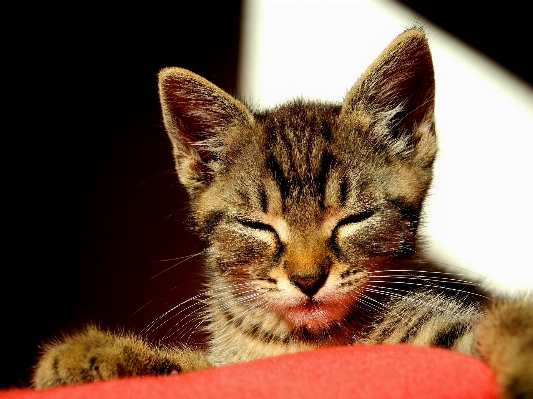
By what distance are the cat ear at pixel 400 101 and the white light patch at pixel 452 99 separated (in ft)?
1.65

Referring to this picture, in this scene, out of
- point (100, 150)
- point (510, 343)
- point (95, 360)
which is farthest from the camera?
point (100, 150)

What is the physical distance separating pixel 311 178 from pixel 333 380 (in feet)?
1.40

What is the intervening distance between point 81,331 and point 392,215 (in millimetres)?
591

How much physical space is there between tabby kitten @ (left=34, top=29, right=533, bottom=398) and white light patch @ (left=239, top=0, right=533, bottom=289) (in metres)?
0.43

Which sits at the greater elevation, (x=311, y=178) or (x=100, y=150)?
(x=311, y=178)

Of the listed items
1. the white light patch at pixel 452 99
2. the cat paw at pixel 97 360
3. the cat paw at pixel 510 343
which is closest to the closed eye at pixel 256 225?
the cat paw at pixel 97 360

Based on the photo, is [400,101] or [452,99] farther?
[452,99]

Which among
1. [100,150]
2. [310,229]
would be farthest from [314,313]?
[100,150]

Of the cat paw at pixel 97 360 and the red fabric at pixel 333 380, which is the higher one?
the red fabric at pixel 333 380

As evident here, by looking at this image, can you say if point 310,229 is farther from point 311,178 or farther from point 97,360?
point 97,360

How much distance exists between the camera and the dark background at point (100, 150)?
1.53 metres

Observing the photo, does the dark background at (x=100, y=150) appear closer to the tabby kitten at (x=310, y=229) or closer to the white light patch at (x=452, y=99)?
the white light patch at (x=452, y=99)

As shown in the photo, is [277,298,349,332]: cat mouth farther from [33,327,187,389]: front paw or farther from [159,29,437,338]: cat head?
[33,327,187,389]: front paw

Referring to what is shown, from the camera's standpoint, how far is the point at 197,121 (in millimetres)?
1202
